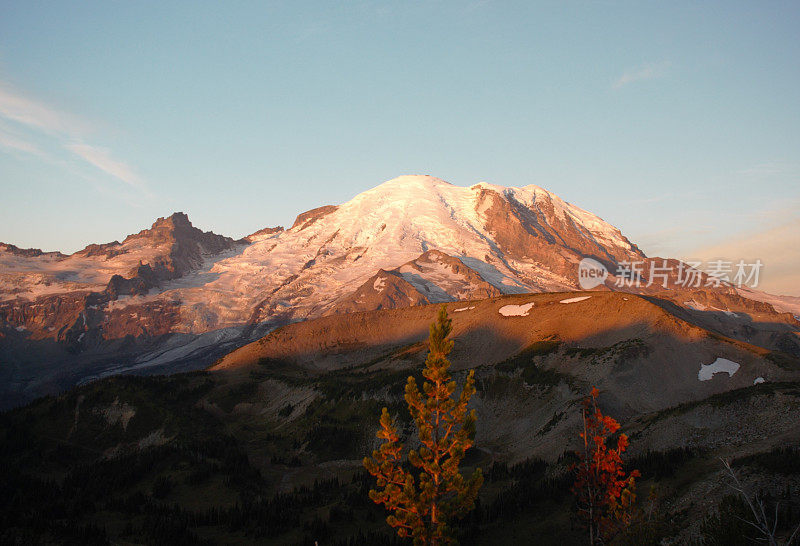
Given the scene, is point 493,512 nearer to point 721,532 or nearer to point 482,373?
point 721,532

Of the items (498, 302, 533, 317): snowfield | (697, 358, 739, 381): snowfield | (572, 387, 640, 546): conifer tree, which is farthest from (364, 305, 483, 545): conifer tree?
(498, 302, 533, 317): snowfield

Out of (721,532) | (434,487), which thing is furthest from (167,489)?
(721,532)

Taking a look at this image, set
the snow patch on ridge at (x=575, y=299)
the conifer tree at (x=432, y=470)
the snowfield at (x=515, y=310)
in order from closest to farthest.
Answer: the conifer tree at (x=432, y=470)
the snow patch on ridge at (x=575, y=299)
the snowfield at (x=515, y=310)

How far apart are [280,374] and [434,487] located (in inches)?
3697

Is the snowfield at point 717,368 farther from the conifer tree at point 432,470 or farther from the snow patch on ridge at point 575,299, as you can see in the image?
the conifer tree at point 432,470

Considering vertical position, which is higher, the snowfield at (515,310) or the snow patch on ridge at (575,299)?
the snow patch on ridge at (575,299)

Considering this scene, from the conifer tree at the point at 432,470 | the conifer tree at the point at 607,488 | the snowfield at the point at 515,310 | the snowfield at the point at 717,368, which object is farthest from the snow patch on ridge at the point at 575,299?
the conifer tree at the point at 432,470

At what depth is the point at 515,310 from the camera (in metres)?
116

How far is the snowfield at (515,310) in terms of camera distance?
113 m

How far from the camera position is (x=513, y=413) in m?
72.4

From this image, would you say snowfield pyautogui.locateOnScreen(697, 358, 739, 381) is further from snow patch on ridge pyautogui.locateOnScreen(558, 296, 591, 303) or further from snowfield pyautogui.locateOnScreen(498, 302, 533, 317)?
snowfield pyautogui.locateOnScreen(498, 302, 533, 317)

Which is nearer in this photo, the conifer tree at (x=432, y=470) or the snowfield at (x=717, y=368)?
the conifer tree at (x=432, y=470)

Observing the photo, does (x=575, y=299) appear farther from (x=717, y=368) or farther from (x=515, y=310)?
(x=717, y=368)

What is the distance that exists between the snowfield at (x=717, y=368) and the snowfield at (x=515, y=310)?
41.6 m
